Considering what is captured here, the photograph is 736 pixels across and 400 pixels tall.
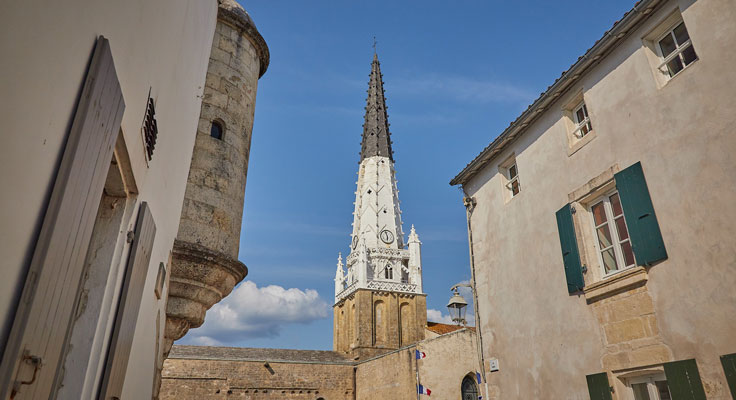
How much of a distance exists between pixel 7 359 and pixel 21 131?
87cm

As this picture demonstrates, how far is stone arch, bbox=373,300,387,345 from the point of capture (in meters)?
39.1

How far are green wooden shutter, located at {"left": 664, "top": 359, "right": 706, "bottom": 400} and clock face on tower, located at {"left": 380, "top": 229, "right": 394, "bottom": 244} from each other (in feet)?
126

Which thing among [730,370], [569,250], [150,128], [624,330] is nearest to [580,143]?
[569,250]

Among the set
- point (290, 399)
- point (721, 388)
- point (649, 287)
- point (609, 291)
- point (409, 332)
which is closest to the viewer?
point (721, 388)

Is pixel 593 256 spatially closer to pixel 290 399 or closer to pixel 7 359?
pixel 7 359

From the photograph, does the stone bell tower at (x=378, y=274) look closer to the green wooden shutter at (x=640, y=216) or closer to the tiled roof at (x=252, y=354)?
the tiled roof at (x=252, y=354)

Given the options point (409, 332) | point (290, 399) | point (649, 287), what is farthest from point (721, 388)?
point (409, 332)

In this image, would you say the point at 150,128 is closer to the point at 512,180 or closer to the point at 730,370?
the point at 730,370

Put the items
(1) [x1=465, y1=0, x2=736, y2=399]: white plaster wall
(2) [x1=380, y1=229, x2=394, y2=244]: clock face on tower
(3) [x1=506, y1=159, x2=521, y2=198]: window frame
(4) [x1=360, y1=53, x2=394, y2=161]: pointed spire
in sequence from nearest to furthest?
(1) [x1=465, y1=0, x2=736, y2=399]: white plaster wall → (3) [x1=506, y1=159, x2=521, y2=198]: window frame → (2) [x1=380, y1=229, x2=394, y2=244]: clock face on tower → (4) [x1=360, y1=53, x2=394, y2=161]: pointed spire

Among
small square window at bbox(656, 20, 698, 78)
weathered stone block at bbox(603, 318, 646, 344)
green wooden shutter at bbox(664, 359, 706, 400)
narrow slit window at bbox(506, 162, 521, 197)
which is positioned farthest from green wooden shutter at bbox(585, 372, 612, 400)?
small square window at bbox(656, 20, 698, 78)

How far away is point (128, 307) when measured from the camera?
3.96 m

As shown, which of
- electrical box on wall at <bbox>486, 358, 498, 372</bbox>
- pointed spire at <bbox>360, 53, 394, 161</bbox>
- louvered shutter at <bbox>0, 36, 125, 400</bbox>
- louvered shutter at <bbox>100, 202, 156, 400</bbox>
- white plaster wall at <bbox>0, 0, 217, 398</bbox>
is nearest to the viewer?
white plaster wall at <bbox>0, 0, 217, 398</bbox>

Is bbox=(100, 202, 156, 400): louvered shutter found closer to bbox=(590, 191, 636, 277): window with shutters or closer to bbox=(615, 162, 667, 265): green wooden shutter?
bbox=(615, 162, 667, 265): green wooden shutter

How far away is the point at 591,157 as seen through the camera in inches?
305
